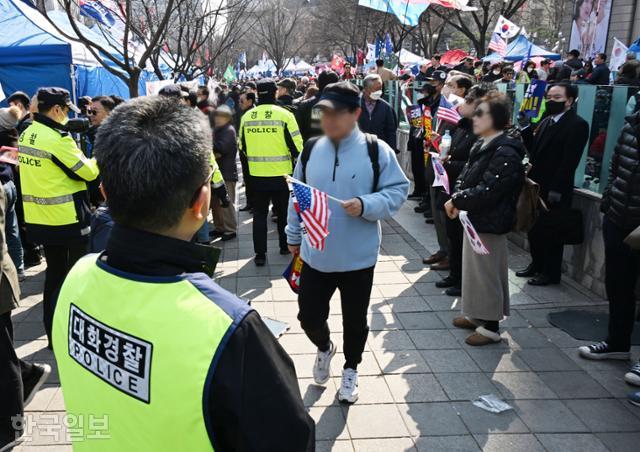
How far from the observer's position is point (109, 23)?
36.2ft

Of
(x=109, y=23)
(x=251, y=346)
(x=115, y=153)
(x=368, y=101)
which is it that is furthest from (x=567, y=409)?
(x=109, y=23)

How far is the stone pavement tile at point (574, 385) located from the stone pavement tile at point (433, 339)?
0.76 metres

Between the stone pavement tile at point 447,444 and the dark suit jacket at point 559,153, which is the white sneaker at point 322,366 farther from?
the dark suit jacket at point 559,153

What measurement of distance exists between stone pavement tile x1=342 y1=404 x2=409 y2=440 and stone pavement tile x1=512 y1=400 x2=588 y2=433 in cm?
83

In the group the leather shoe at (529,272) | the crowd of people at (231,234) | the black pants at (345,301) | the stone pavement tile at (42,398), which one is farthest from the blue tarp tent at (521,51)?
the stone pavement tile at (42,398)

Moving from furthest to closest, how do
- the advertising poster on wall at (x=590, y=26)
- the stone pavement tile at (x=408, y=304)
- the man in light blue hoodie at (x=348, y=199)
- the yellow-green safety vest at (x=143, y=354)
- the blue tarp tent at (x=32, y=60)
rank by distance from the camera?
1. the advertising poster on wall at (x=590, y=26)
2. the blue tarp tent at (x=32, y=60)
3. the stone pavement tile at (x=408, y=304)
4. the man in light blue hoodie at (x=348, y=199)
5. the yellow-green safety vest at (x=143, y=354)

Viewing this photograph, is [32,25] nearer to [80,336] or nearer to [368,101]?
[368,101]

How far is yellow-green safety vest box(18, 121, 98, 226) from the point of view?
4.28 metres

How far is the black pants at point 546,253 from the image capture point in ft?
18.5

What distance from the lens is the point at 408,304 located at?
548cm

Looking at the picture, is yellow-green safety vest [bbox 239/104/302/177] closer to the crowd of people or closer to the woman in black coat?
the crowd of people

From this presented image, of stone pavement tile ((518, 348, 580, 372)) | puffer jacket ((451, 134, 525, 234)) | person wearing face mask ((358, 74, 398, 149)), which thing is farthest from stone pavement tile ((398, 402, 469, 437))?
person wearing face mask ((358, 74, 398, 149))

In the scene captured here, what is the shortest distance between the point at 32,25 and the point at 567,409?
11.0 meters

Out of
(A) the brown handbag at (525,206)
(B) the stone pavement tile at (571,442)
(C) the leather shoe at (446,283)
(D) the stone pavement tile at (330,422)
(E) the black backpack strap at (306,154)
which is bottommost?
(D) the stone pavement tile at (330,422)
